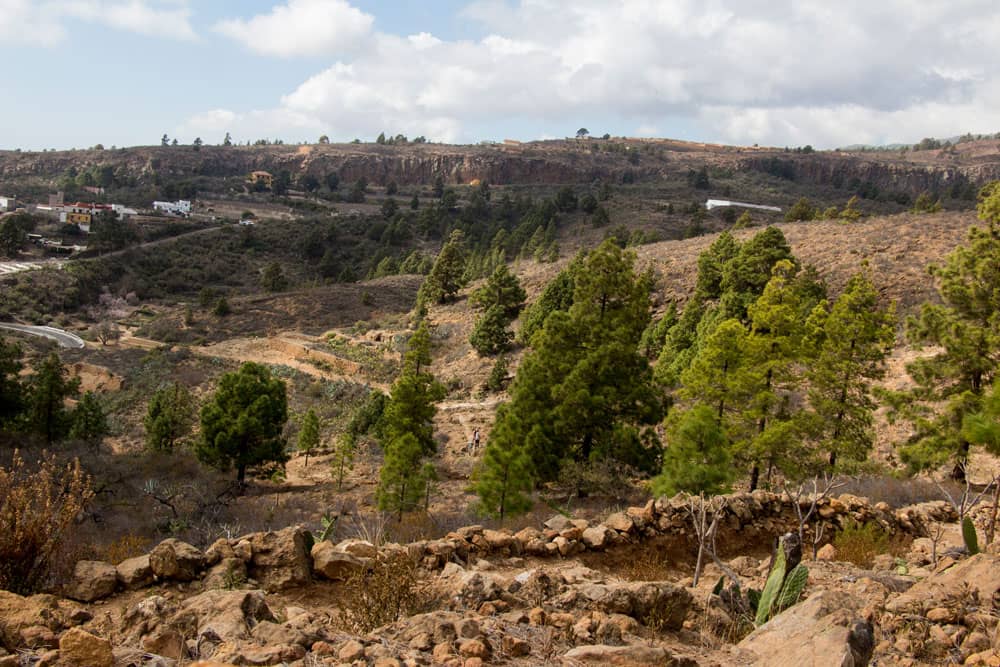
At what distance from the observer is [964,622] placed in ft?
17.1

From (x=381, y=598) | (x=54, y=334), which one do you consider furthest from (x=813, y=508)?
(x=54, y=334)

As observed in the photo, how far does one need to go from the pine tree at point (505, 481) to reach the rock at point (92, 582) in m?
8.57

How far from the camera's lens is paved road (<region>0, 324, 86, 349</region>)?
4301 centimetres

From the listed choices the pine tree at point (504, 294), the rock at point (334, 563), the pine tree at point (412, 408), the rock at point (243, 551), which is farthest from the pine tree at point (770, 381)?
the pine tree at point (504, 294)

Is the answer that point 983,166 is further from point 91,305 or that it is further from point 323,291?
point 91,305

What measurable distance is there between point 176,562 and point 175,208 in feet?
315

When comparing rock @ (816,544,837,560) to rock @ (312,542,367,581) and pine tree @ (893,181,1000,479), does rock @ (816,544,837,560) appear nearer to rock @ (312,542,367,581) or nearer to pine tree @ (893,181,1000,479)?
rock @ (312,542,367,581)

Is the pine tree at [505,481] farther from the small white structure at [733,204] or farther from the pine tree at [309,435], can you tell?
the small white structure at [733,204]

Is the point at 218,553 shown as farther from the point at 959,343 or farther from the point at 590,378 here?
the point at 959,343

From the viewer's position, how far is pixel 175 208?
90.3 meters

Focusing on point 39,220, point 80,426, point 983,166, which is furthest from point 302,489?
point 983,166

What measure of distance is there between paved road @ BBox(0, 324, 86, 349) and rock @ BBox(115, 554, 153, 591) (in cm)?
4286

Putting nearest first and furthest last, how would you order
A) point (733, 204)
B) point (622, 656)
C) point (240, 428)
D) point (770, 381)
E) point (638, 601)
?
point (622, 656), point (638, 601), point (770, 381), point (240, 428), point (733, 204)

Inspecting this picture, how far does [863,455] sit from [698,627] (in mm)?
10733
